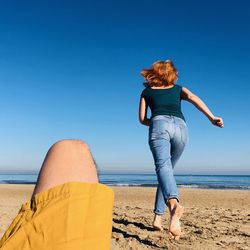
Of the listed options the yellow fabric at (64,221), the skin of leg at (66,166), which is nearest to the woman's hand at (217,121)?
the skin of leg at (66,166)

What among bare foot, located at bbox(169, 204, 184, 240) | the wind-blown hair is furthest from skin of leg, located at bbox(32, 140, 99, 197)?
the wind-blown hair

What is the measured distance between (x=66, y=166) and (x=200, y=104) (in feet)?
11.2

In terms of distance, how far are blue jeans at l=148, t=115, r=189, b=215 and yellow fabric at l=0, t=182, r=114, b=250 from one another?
2.91 m

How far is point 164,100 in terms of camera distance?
4512 mm

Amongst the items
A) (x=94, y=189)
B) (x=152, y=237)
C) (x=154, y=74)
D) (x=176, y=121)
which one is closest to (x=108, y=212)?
(x=94, y=189)

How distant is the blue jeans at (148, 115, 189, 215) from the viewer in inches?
163

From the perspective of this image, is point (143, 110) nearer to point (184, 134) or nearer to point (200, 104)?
point (184, 134)

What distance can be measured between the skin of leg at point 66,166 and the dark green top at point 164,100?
308 centimetres

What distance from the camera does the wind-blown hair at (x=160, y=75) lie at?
183 inches

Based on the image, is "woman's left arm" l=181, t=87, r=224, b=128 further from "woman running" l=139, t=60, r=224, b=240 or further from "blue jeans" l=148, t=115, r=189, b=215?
"blue jeans" l=148, t=115, r=189, b=215

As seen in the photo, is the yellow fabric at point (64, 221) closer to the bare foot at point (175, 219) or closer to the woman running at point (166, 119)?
the bare foot at point (175, 219)

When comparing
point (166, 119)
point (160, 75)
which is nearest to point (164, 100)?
point (166, 119)

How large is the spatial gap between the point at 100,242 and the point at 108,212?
10cm

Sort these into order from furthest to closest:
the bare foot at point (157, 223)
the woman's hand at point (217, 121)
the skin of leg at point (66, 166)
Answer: the bare foot at point (157, 223) → the woman's hand at point (217, 121) → the skin of leg at point (66, 166)
